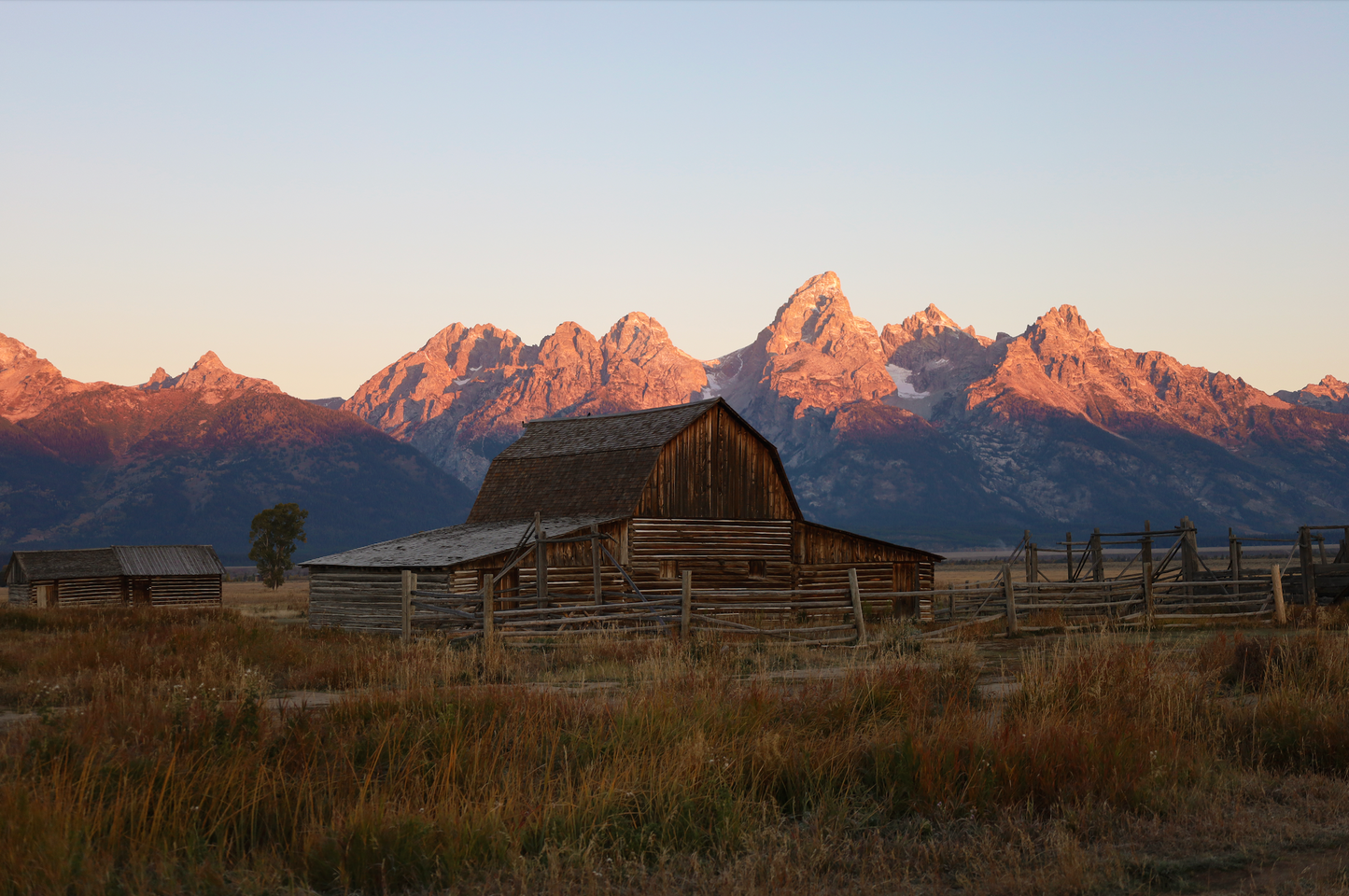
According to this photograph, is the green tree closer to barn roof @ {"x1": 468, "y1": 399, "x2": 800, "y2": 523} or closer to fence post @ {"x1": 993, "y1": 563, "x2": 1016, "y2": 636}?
barn roof @ {"x1": 468, "y1": 399, "x2": 800, "y2": 523}

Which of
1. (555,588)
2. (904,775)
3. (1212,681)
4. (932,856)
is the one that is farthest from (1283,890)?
(555,588)

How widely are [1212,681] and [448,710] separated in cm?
825

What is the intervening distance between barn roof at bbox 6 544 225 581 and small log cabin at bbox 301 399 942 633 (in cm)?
2713

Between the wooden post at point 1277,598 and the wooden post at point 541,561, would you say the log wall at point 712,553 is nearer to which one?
the wooden post at point 541,561

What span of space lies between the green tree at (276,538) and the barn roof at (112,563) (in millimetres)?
8345

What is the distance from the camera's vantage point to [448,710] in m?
8.54

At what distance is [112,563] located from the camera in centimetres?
5650

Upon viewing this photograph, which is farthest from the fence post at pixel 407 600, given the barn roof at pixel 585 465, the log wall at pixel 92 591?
the log wall at pixel 92 591

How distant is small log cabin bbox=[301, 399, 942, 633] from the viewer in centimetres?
3102

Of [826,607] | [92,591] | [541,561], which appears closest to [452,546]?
[541,561]

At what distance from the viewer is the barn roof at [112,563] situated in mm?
55094

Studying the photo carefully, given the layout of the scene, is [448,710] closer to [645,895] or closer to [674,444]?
[645,895]

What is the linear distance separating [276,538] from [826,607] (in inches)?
2107

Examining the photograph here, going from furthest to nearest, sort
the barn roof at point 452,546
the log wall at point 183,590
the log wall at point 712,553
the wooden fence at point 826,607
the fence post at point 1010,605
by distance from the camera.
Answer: the log wall at point 183,590 → the log wall at point 712,553 → the barn roof at point 452,546 → the fence post at point 1010,605 → the wooden fence at point 826,607
